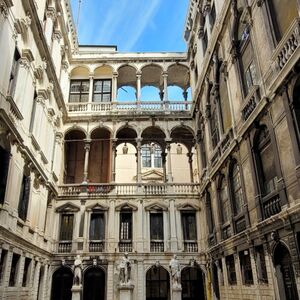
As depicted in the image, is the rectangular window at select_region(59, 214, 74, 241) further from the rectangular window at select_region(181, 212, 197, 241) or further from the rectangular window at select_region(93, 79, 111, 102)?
the rectangular window at select_region(93, 79, 111, 102)

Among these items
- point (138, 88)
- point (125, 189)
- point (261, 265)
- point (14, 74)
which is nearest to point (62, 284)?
point (125, 189)

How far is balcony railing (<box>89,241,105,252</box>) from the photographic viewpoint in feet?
72.8

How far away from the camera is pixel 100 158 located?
28016mm

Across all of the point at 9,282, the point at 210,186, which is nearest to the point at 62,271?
the point at 9,282

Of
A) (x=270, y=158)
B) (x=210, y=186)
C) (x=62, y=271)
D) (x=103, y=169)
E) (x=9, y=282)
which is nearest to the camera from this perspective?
(x=270, y=158)

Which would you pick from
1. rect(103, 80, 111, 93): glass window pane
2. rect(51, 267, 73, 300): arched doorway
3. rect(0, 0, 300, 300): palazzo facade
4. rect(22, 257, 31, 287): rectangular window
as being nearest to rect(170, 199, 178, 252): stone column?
rect(0, 0, 300, 300): palazzo facade

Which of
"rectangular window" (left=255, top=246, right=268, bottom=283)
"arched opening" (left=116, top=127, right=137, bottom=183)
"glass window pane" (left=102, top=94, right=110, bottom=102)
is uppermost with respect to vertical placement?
"glass window pane" (left=102, top=94, right=110, bottom=102)

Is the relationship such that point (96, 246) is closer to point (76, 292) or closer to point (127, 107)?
point (76, 292)

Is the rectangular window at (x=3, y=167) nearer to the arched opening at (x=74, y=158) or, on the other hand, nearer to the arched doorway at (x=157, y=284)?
the arched opening at (x=74, y=158)

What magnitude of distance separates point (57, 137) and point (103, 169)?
5.04 m

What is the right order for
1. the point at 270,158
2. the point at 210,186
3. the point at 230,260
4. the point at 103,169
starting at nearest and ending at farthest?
the point at 270,158 < the point at 230,260 < the point at 210,186 < the point at 103,169

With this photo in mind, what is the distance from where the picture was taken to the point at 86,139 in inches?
1003

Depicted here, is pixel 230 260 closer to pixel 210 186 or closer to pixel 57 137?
pixel 210 186

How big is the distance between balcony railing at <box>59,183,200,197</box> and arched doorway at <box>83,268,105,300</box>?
4.99 meters
